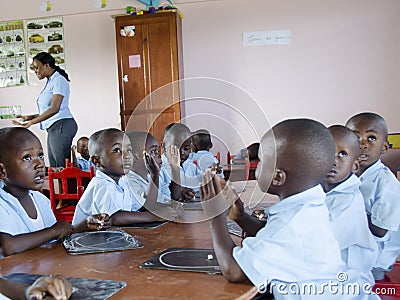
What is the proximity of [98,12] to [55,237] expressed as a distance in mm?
4576

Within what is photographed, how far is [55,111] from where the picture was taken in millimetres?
3863

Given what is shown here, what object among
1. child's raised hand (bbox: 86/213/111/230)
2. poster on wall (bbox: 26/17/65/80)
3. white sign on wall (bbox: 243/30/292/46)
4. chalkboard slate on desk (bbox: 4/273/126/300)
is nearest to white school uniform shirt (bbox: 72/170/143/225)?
child's raised hand (bbox: 86/213/111/230)

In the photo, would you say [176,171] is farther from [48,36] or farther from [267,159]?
[48,36]

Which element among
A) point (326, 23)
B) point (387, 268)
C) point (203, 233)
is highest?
point (326, 23)

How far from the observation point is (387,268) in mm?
1545

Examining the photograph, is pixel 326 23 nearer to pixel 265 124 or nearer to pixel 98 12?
pixel 98 12

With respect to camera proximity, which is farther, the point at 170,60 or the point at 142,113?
the point at 170,60

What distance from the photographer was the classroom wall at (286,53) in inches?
193

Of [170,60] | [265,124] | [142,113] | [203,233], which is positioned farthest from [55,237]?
[170,60]

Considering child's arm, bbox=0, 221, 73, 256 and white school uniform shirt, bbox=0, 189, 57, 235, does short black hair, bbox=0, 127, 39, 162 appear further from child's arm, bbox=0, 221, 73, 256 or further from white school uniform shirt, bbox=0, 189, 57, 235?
child's arm, bbox=0, 221, 73, 256

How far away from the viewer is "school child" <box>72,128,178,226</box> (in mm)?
1606

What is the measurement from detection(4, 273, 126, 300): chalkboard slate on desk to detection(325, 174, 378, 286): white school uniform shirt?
67 cm

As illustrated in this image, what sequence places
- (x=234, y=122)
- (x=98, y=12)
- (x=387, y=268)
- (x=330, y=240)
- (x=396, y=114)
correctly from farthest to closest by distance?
(x=98, y=12) < (x=396, y=114) < (x=387, y=268) < (x=234, y=122) < (x=330, y=240)

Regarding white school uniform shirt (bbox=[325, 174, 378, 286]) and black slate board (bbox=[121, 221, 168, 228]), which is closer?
white school uniform shirt (bbox=[325, 174, 378, 286])
